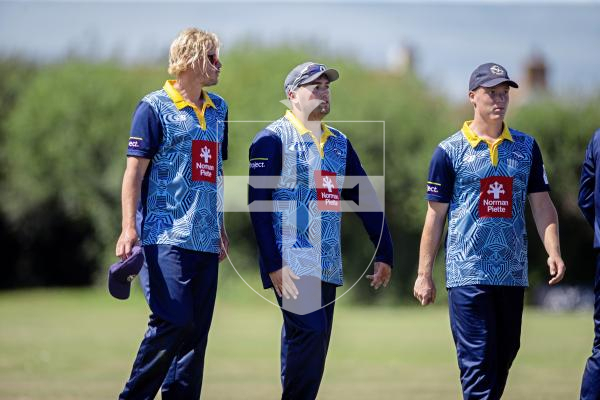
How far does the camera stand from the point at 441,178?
8.19 meters

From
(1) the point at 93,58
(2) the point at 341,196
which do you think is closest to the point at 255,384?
(2) the point at 341,196

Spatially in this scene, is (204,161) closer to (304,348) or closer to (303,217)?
(303,217)

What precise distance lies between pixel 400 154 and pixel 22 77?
2634 centimetres

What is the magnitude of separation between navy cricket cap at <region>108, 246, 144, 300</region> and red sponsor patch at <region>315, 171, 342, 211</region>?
139cm

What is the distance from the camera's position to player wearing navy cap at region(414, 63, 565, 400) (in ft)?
26.3

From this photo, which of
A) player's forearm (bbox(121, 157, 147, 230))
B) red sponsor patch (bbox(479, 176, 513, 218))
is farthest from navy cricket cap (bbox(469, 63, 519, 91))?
player's forearm (bbox(121, 157, 147, 230))

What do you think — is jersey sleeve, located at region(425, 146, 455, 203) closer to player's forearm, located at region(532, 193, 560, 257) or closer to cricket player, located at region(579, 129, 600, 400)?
player's forearm, located at region(532, 193, 560, 257)

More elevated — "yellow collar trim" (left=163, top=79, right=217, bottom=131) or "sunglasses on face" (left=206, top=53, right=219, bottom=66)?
"sunglasses on face" (left=206, top=53, right=219, bottom=66)

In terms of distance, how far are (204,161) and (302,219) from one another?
2.79ft

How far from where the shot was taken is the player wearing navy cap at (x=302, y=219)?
779cm

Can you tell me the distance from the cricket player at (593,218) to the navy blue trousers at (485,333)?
0.56 metres

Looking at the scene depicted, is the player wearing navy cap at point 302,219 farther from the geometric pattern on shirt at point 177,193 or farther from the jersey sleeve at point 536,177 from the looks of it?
the jersey sleeve at point 536,177

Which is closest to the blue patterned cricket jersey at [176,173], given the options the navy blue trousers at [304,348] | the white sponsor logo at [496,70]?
the navy blue trousers at [304,348]

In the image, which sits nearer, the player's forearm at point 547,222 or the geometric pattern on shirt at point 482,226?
the geometric pattern on shirt at point 482,226
